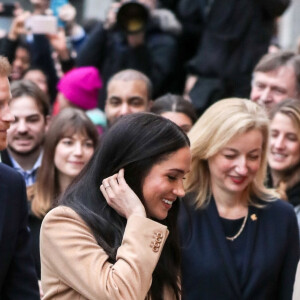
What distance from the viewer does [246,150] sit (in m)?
4.84

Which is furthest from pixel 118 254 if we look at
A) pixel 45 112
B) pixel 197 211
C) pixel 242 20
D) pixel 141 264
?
pixel 242 20

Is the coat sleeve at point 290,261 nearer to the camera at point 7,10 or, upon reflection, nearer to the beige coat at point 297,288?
the beige coat at point 297,288

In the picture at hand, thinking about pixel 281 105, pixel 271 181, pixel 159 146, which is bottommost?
pixel 271 181

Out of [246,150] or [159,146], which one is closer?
[159,146]

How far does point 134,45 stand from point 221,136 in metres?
3.01

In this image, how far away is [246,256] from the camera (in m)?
4.70

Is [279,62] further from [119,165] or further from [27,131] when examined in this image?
[119,165]

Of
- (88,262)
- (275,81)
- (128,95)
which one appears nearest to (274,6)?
(275,81)

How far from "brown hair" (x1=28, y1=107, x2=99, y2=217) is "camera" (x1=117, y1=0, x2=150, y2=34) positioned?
163cm

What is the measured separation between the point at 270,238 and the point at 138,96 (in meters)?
2.26

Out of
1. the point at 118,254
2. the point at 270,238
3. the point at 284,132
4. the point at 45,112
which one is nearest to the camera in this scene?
the point at 118,254

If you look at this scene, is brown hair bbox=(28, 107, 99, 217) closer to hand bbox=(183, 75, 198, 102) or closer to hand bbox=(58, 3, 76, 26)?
hand bbox=(183, 75, 198, 102)

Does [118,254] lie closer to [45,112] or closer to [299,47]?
[45,112]

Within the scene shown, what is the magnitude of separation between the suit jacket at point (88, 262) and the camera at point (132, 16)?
4175 millimetres
